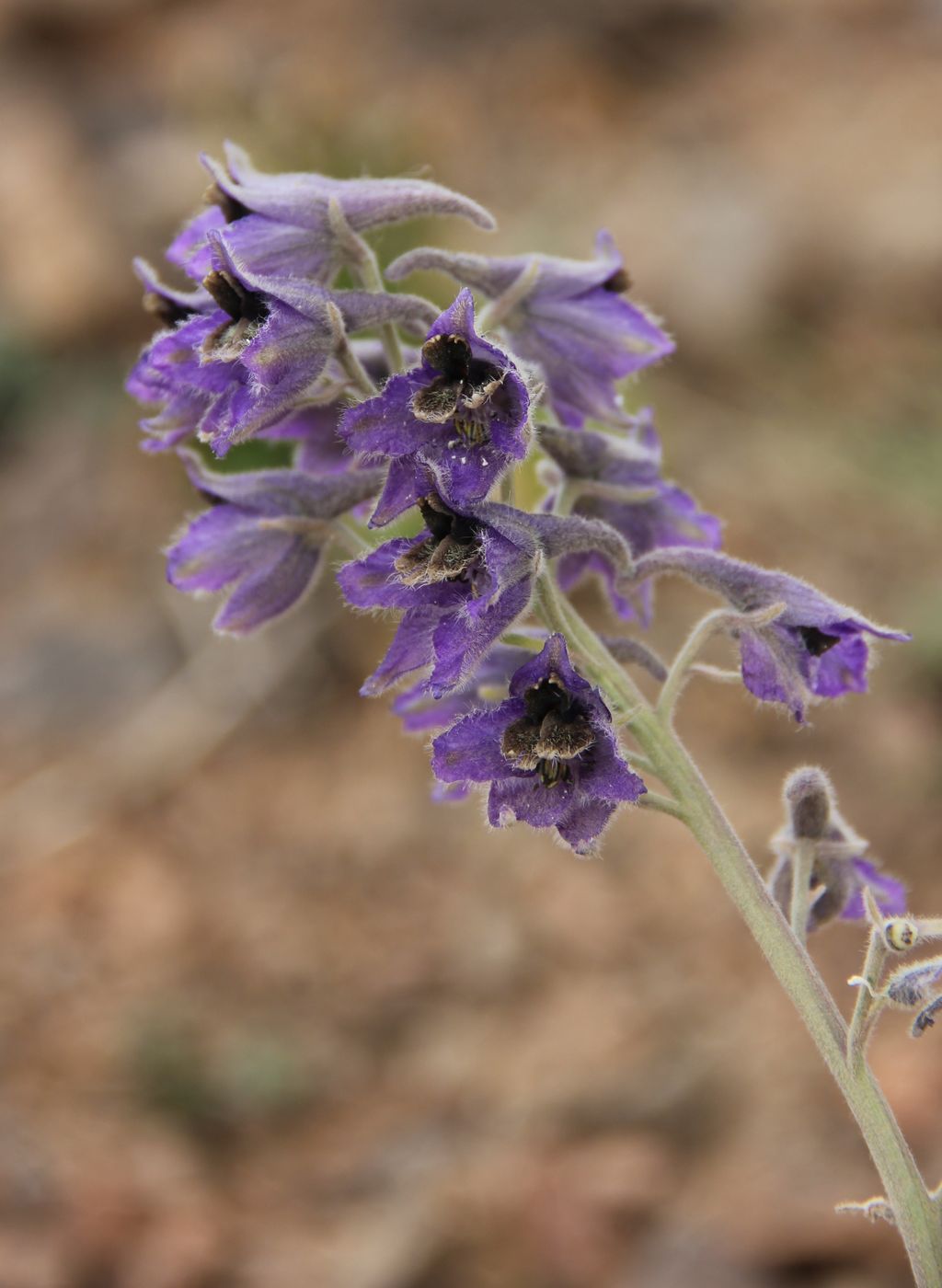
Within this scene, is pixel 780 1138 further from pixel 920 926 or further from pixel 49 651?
pixel 49 651

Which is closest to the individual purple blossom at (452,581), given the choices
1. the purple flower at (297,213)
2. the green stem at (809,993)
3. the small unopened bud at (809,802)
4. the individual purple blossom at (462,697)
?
the individual purple blossom at (462,697)

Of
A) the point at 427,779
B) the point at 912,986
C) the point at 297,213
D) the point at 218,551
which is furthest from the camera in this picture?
the point at 427,779

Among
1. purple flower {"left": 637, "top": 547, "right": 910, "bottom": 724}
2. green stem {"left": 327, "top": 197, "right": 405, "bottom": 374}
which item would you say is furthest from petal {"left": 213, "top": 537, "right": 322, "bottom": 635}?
purple flower {"left": 637, "top": 547, "right": 910, "bottom": 724}

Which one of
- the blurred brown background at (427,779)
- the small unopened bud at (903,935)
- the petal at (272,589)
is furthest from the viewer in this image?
the blurred brown background at (427,779)

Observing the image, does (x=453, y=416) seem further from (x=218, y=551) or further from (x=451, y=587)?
(x=218, y=551)

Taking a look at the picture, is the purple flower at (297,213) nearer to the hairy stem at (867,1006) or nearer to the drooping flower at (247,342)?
the drooping flower at (247,342)

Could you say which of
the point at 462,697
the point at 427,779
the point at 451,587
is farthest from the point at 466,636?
the point at 427,779
